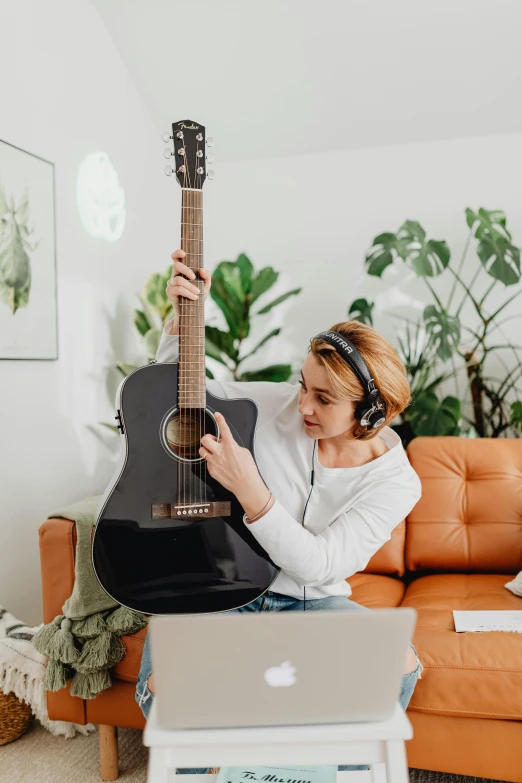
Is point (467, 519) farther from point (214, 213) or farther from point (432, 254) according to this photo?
point (214, 213)

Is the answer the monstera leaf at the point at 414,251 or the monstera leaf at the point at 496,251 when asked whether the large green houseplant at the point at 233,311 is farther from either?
the monstera leaf at the point at 496,251

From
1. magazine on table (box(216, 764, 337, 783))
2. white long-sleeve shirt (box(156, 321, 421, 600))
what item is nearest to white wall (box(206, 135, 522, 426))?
white long-sleeve shirt (box(156, 321, 421, 600))

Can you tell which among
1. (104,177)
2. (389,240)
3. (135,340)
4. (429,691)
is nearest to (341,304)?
(389,240)

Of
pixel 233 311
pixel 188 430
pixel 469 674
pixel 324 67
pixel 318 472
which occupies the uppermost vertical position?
pixel 324 67

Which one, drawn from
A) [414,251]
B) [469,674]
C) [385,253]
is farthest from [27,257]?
[469,674]

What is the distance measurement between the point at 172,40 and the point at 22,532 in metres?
2.00

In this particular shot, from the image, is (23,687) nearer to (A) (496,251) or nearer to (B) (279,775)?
(B) (279,775)

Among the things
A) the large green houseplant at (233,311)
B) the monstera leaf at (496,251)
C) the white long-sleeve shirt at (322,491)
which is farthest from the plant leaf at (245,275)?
the white long-sleeve shirt at (322,491)

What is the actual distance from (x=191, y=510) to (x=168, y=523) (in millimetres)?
54

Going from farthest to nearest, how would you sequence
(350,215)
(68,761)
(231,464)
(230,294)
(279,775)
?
(350,215) < (230,294) < (68,761) < (231,464) < (279,775)

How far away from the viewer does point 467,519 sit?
83.6 inches

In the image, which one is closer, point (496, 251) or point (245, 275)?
point (496, 251)

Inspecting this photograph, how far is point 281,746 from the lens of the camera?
857mm

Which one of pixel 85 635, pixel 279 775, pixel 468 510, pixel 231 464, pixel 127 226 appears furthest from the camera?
pixel 127 226
